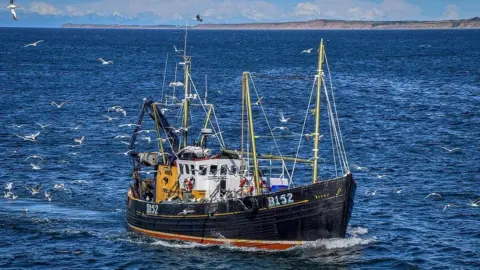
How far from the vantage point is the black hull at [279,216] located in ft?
162

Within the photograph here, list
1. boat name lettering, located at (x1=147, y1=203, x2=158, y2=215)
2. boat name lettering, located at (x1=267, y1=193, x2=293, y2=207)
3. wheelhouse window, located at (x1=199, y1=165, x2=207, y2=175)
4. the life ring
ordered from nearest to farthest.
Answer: boat name lettering, located at (x1=267, y1=193, x2=293, y2=207) < the life ring < wheelhouse window, located at (x1=199, y1=165, x2=207, y2=175) < boat name lettering, located at (x1=147, y1=203, x2=158, y2=215)

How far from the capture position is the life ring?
50031 millimetres

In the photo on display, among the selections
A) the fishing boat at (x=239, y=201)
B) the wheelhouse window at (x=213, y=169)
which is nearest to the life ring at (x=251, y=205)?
the fishing boat at (x=239, y=201)

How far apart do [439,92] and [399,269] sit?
9209cm

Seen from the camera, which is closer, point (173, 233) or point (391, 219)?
point (173, 233)

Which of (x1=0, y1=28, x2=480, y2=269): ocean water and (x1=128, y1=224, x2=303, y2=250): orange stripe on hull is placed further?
(x1=128, y1=224, x2=303, y2=250): orange stripe on hull

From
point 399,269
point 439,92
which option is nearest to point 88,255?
point 399,269

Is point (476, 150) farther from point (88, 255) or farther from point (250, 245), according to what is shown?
point (88, 255)

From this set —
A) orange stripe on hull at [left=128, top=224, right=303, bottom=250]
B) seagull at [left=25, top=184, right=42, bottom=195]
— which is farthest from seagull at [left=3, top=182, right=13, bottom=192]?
orange stripe on hull at [left=128, top=224, right=303, bottom=250]

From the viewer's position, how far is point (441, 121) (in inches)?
4058

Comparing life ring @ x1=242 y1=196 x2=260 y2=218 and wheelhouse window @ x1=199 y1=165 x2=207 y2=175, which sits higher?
wheelhouse window @ x1=199 y1=165 x2=207 y2=175

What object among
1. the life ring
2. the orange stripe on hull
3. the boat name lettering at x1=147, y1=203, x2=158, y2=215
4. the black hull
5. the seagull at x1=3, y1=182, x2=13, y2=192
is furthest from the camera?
the seagull at x1=3, y1=182, x2=13, y2=192

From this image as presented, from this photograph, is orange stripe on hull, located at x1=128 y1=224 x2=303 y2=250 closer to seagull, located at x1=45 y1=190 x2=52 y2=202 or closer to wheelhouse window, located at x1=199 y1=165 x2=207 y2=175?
wheelhouse window, located at x1=199 y1=165 x2=207 y2=175

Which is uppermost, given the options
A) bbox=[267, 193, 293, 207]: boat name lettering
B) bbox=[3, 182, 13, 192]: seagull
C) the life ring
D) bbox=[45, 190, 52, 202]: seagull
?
bbox=[267, 193, 293, 207]: boat name lettering
